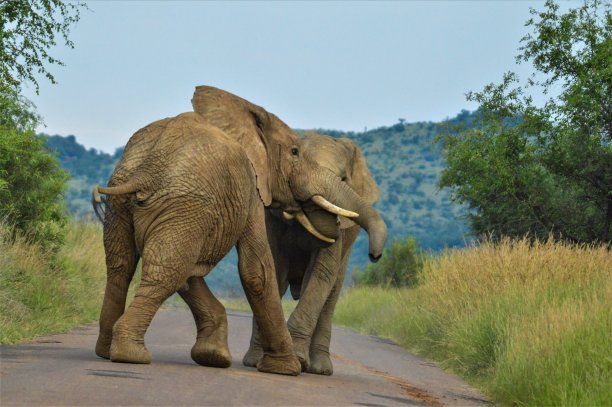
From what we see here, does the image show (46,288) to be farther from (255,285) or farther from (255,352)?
(255,285)

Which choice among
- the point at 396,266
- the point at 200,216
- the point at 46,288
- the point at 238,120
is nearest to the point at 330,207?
the point at 238,120

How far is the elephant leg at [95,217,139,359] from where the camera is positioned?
10.6 meters

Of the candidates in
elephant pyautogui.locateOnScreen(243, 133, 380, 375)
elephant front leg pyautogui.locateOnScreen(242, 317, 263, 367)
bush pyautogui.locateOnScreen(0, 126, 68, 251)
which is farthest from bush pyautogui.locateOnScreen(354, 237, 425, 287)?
elephant front leg pyautogui.locateOnScreen(242, 317, 263, 367)

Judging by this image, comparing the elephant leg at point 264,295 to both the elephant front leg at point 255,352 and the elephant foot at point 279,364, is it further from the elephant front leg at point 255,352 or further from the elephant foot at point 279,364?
the elephant front leg at point 255,352

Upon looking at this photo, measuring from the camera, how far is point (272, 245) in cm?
1293

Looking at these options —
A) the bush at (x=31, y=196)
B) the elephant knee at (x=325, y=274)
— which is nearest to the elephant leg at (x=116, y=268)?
the elephant knee at (x=325, y=274)

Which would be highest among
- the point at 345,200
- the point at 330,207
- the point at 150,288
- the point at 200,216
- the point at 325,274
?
the point at 345,200

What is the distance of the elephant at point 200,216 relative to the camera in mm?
10141

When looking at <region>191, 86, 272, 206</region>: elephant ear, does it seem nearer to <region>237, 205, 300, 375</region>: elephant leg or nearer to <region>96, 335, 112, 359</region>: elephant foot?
<region>237, 205, 300, 375</region>: elephant leg

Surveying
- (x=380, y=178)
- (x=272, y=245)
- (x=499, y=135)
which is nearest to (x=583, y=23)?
(x=499, y=135)

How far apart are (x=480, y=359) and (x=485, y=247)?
6196 millimetres

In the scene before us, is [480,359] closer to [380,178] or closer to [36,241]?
[36,241]

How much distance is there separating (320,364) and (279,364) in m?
1.35

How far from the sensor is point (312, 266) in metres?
12.9
